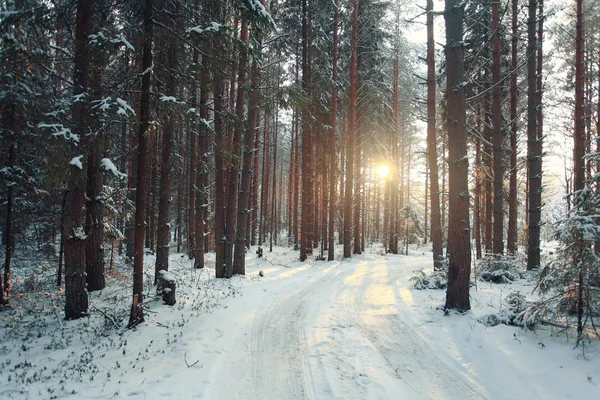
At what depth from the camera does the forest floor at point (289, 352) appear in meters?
4.23

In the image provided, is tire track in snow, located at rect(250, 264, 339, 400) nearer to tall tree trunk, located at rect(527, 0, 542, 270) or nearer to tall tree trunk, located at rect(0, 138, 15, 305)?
tall tree trunk, located at rect(0, 138, 15, 305)

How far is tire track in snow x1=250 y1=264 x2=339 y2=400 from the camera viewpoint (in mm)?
4199

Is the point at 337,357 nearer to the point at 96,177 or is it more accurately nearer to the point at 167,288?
the point at 167,288

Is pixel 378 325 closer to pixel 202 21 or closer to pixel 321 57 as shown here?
pixel 202 21

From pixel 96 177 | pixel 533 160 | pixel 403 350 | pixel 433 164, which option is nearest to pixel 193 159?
pixel 96 177

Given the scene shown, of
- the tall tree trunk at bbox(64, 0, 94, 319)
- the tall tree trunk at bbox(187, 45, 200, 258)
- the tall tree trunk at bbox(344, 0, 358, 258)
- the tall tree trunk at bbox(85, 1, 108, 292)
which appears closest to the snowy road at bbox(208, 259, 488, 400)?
the tall tree trunk at bbox(64, 0, 94, 319)

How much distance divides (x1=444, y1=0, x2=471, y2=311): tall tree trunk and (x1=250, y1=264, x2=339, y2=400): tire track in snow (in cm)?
350

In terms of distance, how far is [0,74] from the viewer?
671 centimetres

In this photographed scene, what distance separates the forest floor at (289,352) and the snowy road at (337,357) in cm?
2

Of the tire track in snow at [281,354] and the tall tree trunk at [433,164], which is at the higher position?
the tall tree trunk at [433,164]

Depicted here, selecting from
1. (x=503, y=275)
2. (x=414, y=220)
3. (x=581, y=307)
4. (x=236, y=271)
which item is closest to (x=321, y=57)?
(x=414, y=220)

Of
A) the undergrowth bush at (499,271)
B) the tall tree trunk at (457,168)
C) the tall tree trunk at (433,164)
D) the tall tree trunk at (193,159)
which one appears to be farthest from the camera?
the tall tree trunk at (433,164)

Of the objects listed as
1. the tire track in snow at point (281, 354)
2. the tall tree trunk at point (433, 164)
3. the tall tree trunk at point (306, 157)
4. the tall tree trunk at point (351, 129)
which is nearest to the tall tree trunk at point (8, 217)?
the tire track in snow at point (281, 354)

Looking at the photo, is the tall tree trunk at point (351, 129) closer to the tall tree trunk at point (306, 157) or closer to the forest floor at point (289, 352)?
the tall tree trunk at point (306, 157)
